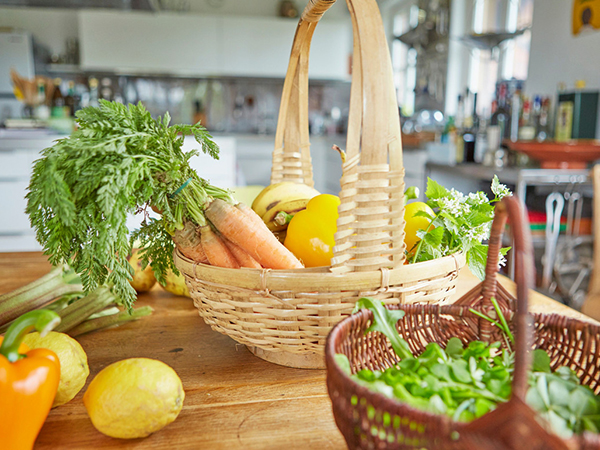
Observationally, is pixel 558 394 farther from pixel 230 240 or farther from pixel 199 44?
pixel 199 44

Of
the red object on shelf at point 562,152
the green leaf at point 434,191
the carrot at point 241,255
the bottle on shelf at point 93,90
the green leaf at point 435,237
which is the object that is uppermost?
the bottle on shelf at point 93,90

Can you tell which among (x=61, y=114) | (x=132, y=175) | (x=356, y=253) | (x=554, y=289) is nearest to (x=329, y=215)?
(x=356, y=253)

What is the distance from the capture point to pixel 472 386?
1.32ft

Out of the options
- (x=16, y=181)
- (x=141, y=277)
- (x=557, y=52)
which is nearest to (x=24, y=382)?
(x=141, y=277)

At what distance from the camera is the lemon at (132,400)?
1.52 ft

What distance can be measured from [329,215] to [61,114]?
364cm

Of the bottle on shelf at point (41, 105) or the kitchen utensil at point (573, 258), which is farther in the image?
the bottle on shelf at point (41, 105)

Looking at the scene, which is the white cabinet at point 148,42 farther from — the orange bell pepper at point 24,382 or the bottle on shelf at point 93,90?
the orange bell pepper at point 24,382

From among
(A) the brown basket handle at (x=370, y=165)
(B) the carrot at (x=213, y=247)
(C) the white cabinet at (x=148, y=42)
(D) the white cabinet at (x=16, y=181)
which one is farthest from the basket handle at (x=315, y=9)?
(C) the white cabinet at (x=148, y=42)

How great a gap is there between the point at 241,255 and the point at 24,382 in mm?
319

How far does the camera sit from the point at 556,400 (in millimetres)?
383

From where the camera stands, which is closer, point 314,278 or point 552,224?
point 314,278

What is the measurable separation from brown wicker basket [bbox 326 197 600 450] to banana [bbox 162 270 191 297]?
50 cm

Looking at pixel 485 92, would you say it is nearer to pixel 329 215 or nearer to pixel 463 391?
pixel 329 215
